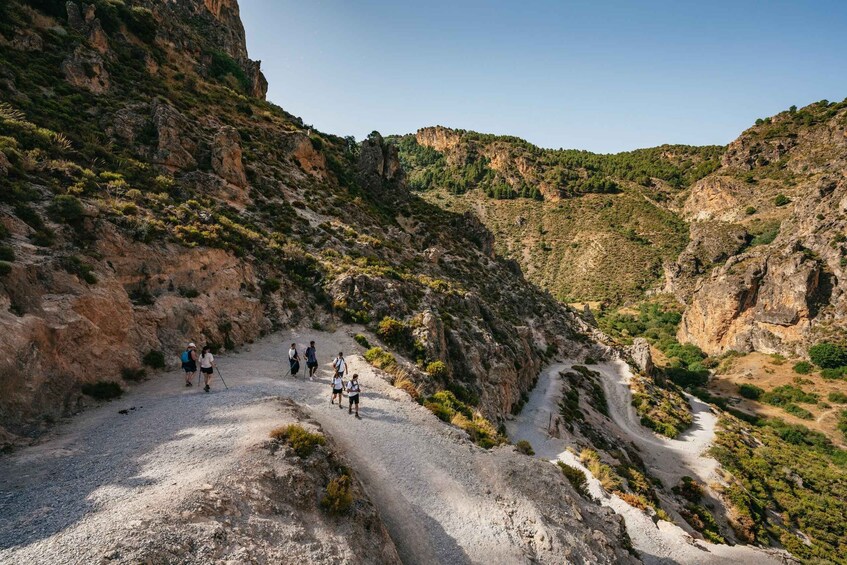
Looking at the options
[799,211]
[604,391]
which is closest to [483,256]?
[604,391]

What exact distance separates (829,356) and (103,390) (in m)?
90.3

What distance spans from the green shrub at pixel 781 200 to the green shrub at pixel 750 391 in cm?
5665

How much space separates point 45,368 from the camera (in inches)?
440

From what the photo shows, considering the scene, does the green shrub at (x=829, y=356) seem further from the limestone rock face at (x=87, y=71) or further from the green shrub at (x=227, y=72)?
the green shrub at (x=227, y=72)

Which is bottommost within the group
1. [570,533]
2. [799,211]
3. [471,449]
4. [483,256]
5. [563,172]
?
[570,533]

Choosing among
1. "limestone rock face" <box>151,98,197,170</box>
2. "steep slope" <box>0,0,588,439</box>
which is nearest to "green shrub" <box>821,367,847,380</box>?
"steep slope" <box>0,0,588,439</box>

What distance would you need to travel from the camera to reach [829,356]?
2357 inches

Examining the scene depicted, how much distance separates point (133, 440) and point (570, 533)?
12120 millimetres

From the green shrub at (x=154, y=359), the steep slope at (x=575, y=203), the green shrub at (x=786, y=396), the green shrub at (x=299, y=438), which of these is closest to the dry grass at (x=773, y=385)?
the green shrub at (x=786, y=396)

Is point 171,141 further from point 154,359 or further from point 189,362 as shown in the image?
point 189,362

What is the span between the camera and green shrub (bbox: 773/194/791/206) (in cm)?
9012

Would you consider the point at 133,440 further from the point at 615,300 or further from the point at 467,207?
the point at 467,207

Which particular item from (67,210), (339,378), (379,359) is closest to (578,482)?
(339,378)

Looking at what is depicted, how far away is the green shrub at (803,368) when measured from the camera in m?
60.8
